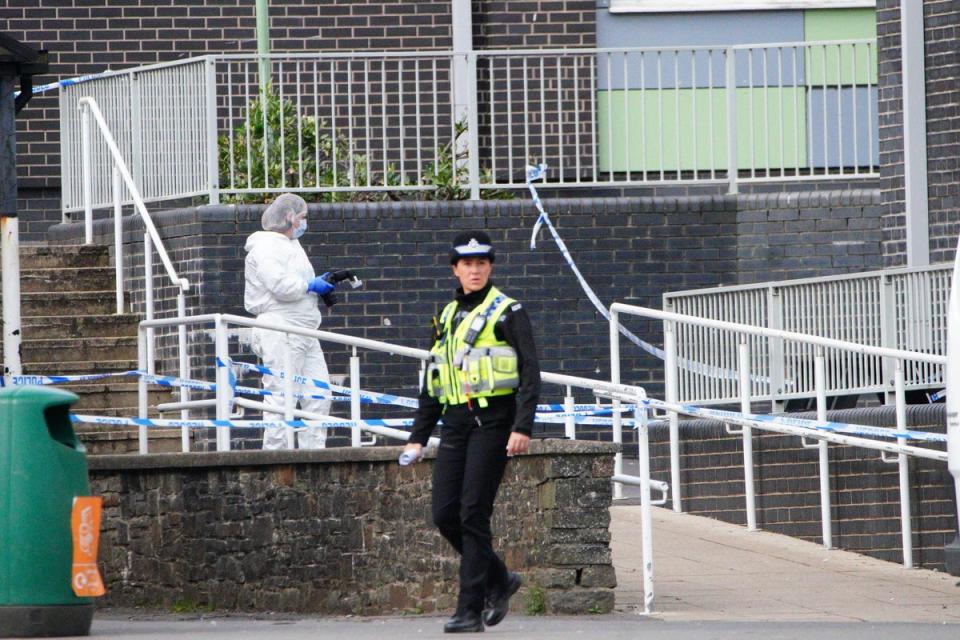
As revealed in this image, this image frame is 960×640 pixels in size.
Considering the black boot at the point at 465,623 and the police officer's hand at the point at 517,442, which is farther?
the black boot at the point at 465,623

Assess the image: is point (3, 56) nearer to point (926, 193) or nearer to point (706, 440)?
point (706, 440)

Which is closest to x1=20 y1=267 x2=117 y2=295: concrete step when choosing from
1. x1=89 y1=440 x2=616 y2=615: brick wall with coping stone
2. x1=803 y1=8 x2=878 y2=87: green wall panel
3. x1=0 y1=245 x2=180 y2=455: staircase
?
x1=0 y1=245 x2=180 y2=455: staircase

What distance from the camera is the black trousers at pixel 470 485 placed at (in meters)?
8.46

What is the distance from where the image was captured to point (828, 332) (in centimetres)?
A: 1240

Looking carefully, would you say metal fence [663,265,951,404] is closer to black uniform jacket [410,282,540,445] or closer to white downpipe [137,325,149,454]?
white downpipe [137,325,149,454]

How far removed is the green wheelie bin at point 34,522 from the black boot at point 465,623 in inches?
61.0

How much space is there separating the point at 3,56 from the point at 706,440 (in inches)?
180

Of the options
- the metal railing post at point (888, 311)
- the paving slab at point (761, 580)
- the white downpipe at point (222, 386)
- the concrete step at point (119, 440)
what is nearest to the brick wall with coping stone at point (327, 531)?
the white downpipe at point (222, 386)

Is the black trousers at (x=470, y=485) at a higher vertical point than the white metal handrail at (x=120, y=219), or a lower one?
lower

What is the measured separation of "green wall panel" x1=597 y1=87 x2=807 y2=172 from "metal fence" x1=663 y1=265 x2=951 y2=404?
8.20ft

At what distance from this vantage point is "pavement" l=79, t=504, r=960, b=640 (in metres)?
8.67

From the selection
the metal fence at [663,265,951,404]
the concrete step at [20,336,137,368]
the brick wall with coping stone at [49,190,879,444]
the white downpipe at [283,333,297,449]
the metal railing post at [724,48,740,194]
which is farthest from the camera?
the metal railing post at [724,48,740,194]

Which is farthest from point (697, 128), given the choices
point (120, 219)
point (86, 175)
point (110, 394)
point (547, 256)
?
point (110, 394)

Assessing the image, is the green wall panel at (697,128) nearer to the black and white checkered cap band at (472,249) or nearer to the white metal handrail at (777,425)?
the white metal handrail at (777,425)
